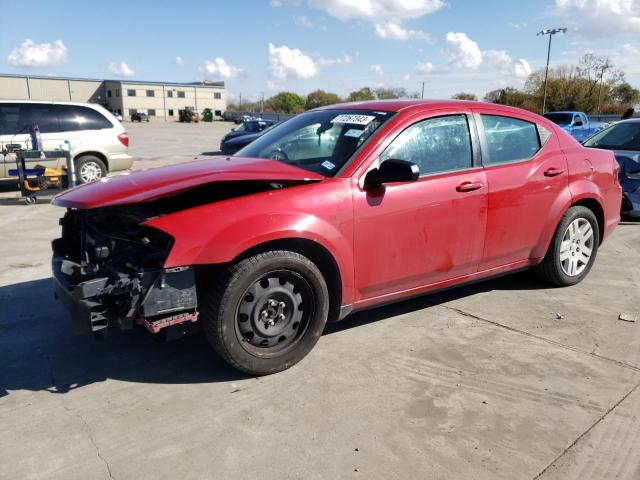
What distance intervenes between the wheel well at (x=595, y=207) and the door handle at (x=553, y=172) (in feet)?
1.44

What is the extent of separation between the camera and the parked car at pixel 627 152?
776 centimetres

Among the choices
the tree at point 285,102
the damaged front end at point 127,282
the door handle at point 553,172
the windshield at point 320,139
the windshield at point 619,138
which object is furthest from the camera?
the tree at point 285,102

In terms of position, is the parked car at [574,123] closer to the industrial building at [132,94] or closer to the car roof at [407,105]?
the car roof at [407,105]

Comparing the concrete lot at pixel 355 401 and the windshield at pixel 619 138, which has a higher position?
the windshield at pixel 619 138

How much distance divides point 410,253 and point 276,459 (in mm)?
1733

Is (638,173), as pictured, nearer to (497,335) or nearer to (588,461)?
(497,335)

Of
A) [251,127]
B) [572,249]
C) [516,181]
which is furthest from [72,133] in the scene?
[251,127]

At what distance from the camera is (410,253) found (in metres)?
3.69

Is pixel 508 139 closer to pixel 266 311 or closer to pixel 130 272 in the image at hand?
pixel 266 311

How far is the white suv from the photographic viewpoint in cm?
1016

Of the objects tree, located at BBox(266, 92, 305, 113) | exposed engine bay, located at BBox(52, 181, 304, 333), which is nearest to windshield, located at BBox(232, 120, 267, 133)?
exposed engine bay, located at BBox(52, 181, 304, 333)

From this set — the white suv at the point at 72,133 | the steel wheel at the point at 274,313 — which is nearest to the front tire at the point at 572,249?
the steel wheel at the point at 274,313

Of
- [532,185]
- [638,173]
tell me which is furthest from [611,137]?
[532,185]

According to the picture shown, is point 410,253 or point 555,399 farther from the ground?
point 410,253
